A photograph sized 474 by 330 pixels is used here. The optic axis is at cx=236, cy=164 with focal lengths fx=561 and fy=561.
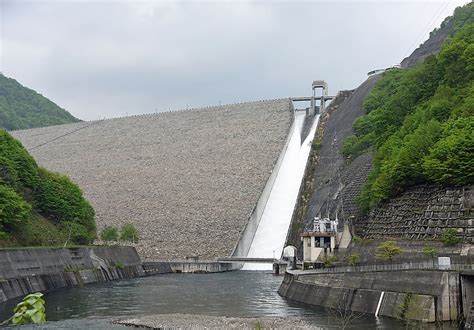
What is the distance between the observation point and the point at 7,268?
35344 millimetres

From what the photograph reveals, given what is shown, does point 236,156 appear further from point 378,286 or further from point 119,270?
point 378,286

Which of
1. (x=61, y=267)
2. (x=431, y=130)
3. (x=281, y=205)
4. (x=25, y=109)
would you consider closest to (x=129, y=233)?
(x=61, y=267)

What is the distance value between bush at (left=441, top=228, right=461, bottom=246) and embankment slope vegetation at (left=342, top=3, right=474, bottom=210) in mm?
3718

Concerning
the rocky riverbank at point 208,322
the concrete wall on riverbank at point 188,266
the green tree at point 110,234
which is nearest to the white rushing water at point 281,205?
the concrete wall on riverbank at point 188,266

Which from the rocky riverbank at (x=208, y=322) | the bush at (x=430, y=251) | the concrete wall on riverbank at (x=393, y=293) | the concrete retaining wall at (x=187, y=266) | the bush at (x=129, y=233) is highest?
the bush at (x=430, y=251)

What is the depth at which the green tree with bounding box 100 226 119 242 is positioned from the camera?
57525 millimetres

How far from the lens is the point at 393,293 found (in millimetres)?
23000

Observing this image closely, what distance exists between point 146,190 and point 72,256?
2561 cm

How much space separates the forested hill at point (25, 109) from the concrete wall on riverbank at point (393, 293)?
136 meters

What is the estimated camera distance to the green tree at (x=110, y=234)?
189 ft

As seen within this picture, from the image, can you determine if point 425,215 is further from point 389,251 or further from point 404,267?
point 404,267

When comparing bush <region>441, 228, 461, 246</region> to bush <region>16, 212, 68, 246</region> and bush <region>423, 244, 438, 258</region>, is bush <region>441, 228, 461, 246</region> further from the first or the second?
bush <region>16, 212, 68, 246</region>

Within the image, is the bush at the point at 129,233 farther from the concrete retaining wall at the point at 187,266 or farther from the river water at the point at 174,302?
the river water at the point at 174,302

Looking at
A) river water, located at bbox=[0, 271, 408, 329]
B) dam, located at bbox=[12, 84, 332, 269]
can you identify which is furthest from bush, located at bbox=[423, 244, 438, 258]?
dam, located at bbox=[12, 84, 332, 269]
